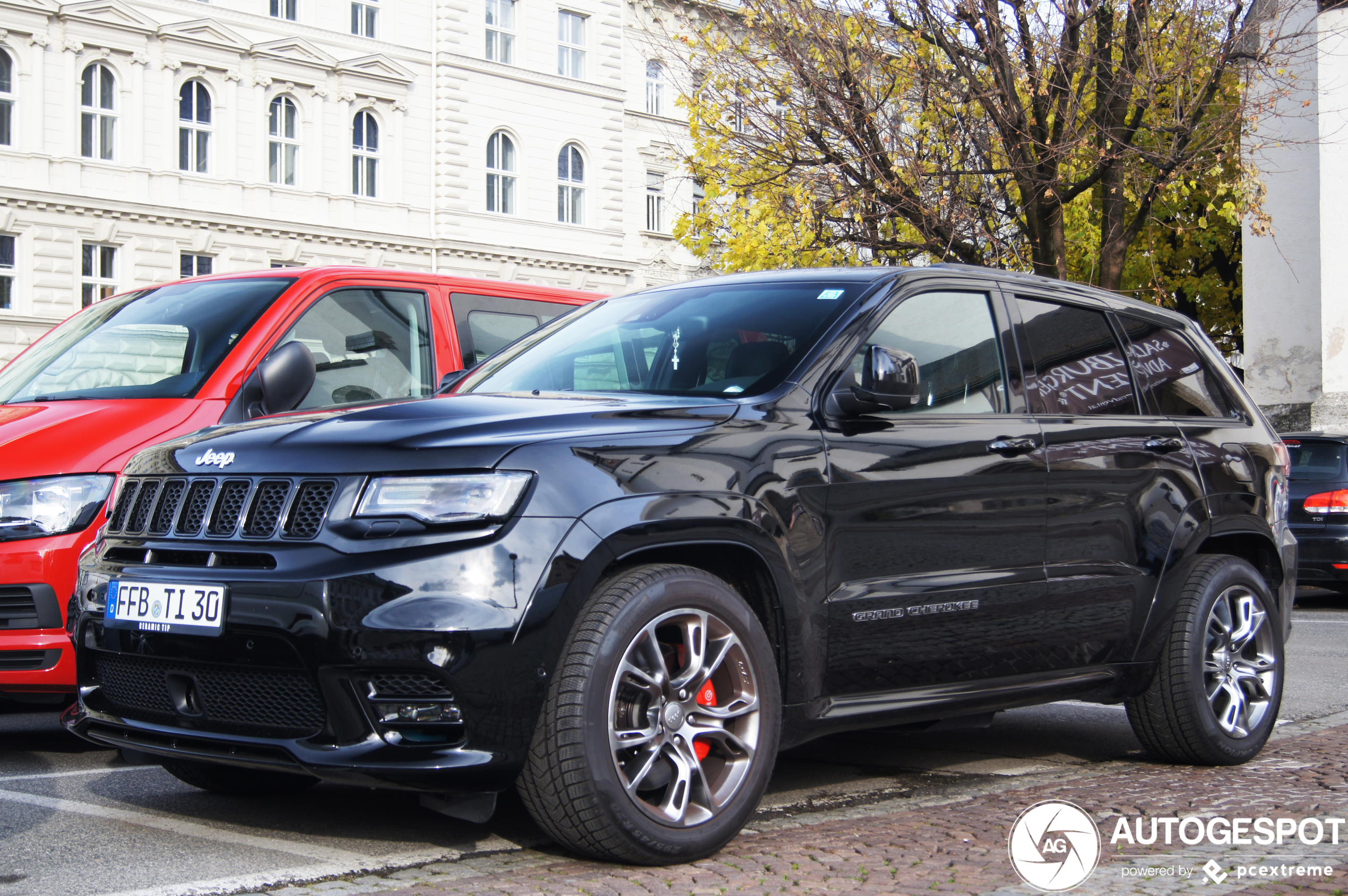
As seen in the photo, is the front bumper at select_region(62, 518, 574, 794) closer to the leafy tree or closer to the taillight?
the taillight

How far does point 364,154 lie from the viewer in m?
38.9

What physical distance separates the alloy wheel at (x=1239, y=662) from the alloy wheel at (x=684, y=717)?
8.06 feet

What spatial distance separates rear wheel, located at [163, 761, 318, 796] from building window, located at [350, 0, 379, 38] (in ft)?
120

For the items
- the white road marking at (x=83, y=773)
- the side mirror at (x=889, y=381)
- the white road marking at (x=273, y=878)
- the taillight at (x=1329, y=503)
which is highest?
the side mirror at (x=889, y=381)

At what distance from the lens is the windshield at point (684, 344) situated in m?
4.69

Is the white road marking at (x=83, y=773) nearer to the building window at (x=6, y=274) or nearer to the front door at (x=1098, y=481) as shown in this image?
the front door at (x=1098, y=481)

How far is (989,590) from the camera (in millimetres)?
4793

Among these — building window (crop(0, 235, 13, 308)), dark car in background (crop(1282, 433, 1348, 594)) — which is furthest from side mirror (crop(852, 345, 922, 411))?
building window (crop(0, 235, 13, 308))

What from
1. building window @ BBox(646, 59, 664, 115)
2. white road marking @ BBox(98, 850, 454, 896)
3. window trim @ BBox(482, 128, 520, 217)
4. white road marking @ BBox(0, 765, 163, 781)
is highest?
building window @ BBox(646, 59, 664, 115)

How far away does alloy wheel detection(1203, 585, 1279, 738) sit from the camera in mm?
5746

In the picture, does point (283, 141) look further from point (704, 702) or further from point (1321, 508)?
point (704, 702)

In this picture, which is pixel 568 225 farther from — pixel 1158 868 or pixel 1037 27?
pixel 1158 868

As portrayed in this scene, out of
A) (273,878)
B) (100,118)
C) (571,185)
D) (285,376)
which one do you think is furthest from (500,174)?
(273,878)

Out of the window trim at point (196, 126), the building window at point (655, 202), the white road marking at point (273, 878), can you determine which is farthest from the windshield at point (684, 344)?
the building window at point (655, 202)
